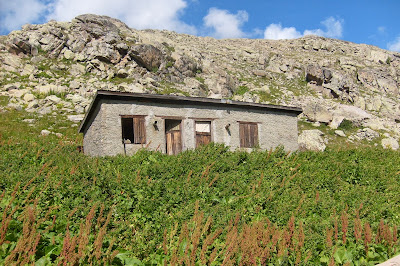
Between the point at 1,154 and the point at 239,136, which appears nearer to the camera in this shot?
the point at 1,154

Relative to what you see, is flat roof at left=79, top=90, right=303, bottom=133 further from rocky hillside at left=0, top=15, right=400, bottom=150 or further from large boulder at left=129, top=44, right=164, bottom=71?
large boulder at left=129, top=44, right=164, bottom=71

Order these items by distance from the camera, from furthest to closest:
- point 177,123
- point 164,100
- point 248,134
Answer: point 248,134 < point 177,123 < point 164,100

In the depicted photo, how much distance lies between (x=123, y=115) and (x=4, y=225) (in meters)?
12.2

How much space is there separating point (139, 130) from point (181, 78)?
29.2m

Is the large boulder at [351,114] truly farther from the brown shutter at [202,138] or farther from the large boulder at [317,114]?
the brown shutter at [202,138]

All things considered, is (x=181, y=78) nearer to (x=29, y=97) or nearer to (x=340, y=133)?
(x=29, y=97)

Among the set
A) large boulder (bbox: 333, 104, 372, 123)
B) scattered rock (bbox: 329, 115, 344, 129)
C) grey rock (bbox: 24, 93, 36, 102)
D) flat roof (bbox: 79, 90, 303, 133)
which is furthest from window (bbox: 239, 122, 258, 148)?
grey rock (bbox: 24, 93, 36, 102)

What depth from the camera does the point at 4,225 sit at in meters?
5.64

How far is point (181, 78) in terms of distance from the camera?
151 ft

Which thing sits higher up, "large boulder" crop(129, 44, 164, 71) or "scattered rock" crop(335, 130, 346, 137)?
"large boulder" crop(129, 44, 164, 71)

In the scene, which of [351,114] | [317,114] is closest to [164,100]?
[317,114]

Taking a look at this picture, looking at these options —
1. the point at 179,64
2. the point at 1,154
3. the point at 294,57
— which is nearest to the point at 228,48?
the point at 294,57

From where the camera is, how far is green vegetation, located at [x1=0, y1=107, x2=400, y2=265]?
641cm

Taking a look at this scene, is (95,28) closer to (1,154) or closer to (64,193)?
(1,154)
